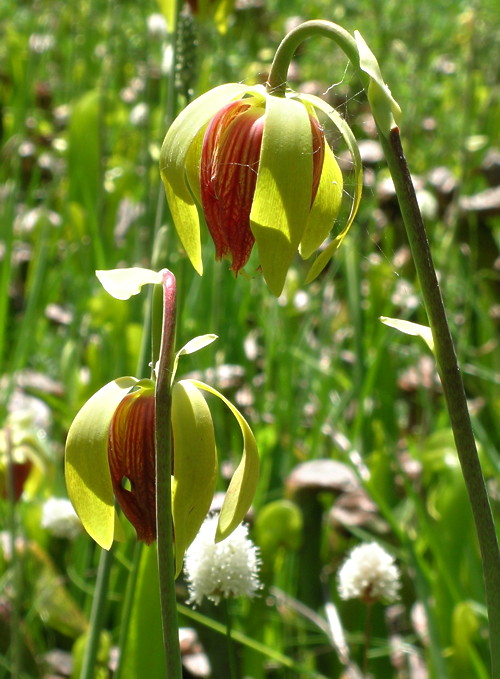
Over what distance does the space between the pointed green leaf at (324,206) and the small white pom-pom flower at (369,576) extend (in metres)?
0.44

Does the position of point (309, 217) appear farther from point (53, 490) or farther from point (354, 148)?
point (53, 490)

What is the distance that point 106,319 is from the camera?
175 centimetres

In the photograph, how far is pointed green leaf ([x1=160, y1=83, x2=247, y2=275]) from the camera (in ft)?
1.69

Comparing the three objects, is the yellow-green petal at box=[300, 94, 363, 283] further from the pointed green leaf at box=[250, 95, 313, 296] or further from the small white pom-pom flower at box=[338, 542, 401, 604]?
the small white pom-pom flower at box=[338, 542, 401, 604]

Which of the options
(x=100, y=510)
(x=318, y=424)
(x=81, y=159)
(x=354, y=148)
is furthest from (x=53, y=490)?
(x=81, y=159)

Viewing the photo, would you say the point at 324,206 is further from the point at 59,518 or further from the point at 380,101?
the point at 59,518

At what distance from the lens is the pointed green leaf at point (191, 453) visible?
51 cm

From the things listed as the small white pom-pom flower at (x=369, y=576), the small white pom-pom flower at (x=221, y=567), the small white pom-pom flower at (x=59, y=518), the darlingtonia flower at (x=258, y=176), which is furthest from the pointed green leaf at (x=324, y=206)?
the small white pom-pom flower at (x=59, y=518)

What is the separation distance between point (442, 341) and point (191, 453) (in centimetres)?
15

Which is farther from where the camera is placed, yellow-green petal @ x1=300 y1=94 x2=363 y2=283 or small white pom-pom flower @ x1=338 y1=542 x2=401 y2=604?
small white pom-pom flower @ x1=338 y1=542 x2=401 y2=604

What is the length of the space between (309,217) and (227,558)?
0.30 meters

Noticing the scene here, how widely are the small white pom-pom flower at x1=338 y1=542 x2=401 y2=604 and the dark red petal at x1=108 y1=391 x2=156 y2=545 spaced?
0.39m

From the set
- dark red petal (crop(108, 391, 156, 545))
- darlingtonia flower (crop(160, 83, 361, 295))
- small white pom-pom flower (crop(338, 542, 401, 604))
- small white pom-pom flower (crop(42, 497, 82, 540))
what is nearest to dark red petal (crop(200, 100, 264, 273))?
darlingtonia flower (crop(160, 83, 361, 295))

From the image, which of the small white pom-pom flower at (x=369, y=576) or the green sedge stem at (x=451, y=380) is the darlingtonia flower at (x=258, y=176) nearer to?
the green sedge stem at (x=451, y=380)
